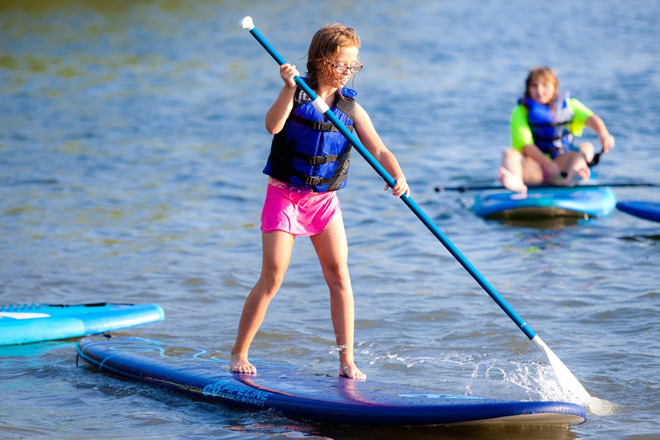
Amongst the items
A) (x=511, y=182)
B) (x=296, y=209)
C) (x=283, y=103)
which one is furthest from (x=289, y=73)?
(x=511, y=182)

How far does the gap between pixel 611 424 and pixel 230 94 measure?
37.1ft

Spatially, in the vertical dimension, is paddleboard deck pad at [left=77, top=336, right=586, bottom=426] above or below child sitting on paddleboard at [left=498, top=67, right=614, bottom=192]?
below

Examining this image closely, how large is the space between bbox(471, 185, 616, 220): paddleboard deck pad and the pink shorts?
3.76 m

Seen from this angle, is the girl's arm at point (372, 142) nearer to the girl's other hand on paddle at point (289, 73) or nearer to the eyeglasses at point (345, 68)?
the eyeglasses at point (345, 68)

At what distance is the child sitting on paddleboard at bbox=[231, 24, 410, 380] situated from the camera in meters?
3.69

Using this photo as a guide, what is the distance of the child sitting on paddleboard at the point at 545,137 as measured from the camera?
293 inches

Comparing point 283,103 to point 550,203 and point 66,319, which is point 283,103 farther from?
point 550,203

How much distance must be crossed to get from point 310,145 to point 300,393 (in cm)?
97

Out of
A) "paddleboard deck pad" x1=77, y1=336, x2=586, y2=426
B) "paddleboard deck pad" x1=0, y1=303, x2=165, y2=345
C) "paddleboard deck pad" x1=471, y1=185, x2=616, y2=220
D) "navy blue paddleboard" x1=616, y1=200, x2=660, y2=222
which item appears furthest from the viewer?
"paddleboard deck pad" x1=471, y1=185, x2=616, y2=220

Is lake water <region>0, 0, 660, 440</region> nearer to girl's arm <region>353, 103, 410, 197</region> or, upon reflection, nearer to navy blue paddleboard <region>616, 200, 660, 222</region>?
navy blue paddleboard <region>616, 200, 660, 222</region>

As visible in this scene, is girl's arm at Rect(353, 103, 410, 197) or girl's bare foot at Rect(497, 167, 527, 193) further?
girl's bare foot at Rect(497, 167, 527, 193)

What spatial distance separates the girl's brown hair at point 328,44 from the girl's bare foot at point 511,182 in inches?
156

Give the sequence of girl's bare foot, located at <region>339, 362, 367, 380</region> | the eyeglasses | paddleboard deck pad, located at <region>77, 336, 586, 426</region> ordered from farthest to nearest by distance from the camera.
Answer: girl's bare foot, located at <region>339, 362, 367, 380</region> → the eyeglasses → paddleboard deck pad, located at <region>77, 336, 586, 426</region>

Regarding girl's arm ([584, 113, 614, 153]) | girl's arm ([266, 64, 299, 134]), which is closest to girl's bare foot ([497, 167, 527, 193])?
girl's arm ([584, 113, 614, 153])
